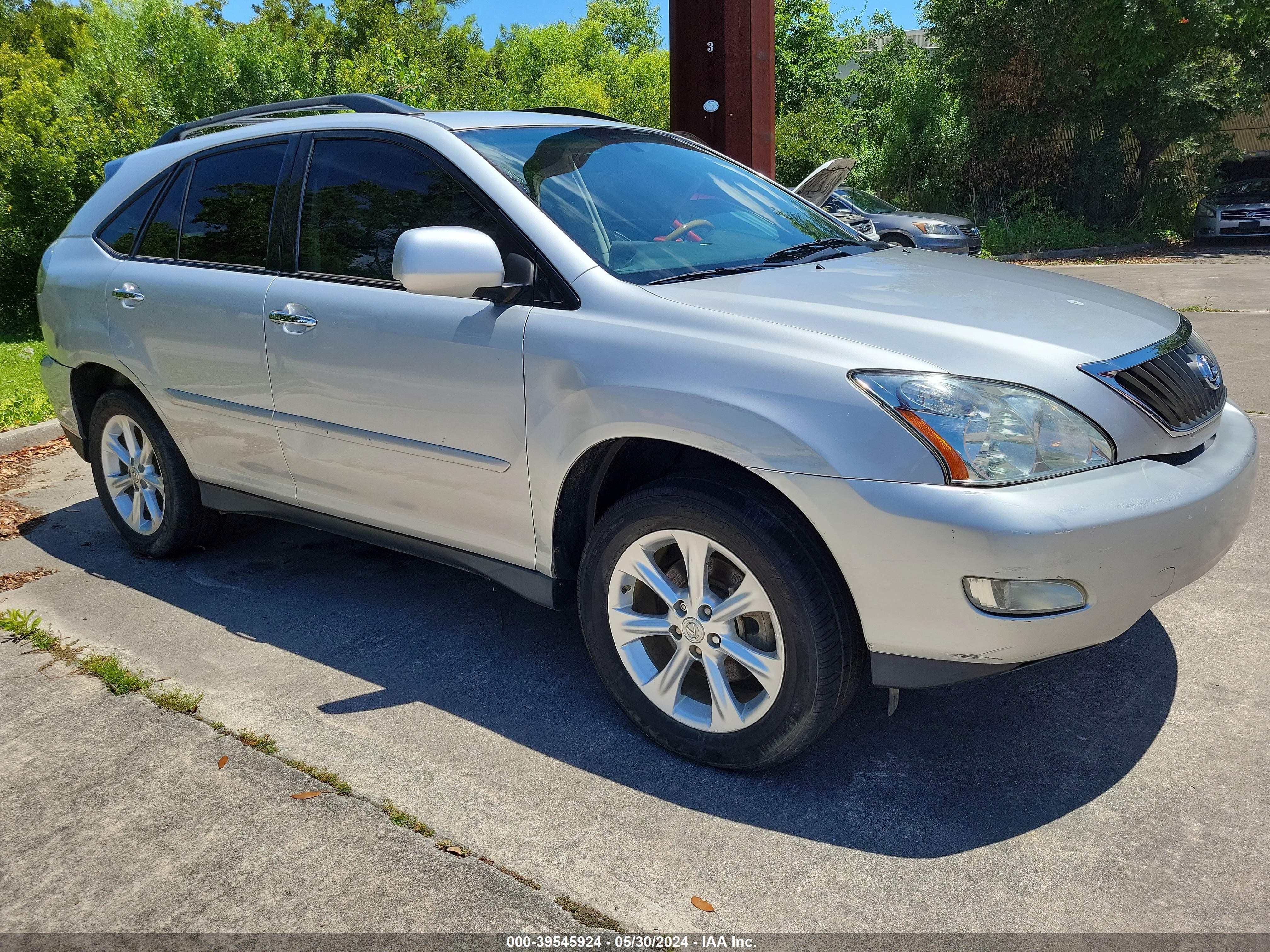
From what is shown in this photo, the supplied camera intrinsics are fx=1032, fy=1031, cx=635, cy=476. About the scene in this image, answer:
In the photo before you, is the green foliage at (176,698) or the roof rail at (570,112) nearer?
the green foliage at (176,698)

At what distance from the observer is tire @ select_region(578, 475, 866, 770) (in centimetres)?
255

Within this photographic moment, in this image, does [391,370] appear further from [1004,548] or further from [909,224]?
[909,224]

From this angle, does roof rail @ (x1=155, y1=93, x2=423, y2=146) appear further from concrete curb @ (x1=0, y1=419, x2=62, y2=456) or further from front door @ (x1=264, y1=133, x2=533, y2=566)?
concrete curb @ (x1=0, y1=419, x2=62, y2=456)

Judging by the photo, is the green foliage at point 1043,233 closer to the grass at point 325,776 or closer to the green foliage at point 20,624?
the green foliage at point 20,624

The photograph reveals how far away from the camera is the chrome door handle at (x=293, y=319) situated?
350 cm

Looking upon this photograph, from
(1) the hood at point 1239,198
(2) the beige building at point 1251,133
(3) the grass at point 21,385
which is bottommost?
(3) the grass at point 21,385

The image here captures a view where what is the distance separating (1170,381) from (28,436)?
262 inches

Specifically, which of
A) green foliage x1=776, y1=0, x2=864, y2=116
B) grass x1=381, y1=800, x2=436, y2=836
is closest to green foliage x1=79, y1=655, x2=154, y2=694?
grass x1=381, y1=800, x2=436, y2=836

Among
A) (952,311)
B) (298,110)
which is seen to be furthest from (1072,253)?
(952,311)

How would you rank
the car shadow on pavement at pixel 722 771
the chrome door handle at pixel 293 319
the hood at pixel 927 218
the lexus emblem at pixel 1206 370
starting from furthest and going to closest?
the hood at pixel 927 218
the chrome door handle at pixel 293 319
the lexus emblem at pixel 1206 370
the car shadow on pavement at pixel 722 771

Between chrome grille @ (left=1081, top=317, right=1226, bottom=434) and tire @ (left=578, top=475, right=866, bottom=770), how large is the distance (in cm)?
85

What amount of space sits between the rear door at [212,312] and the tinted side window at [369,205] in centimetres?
22

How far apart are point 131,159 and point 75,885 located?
327 centimetres

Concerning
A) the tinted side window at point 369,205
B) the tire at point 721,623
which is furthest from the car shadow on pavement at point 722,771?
the tinted side window at point 369,205
